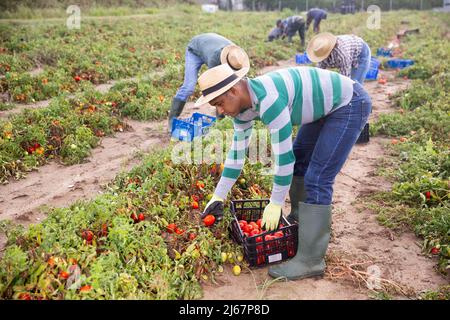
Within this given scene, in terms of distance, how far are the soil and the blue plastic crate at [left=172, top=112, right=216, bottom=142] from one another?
1.40ft

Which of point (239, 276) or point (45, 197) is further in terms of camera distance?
point (45, 197)

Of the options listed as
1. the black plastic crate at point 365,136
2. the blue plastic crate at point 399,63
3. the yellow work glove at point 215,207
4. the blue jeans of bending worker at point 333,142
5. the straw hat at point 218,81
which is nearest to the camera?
the straw hat at point 218,81

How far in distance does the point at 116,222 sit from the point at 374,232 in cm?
263

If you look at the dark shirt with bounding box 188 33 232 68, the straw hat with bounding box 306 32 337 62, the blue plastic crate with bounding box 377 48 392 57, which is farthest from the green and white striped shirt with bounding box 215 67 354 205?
the blue plastic crate with bounding box 377 48 392 57

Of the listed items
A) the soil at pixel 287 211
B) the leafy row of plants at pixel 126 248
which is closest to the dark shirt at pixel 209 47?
the soil at pixel 287 211

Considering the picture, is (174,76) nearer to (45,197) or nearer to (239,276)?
(45,197)

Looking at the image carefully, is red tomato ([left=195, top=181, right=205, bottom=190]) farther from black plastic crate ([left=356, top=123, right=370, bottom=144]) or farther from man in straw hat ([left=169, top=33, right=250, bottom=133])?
black plastic crate ([left=356, top=123, right=370, bottom=144])

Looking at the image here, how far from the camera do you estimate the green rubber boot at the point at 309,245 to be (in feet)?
11.0

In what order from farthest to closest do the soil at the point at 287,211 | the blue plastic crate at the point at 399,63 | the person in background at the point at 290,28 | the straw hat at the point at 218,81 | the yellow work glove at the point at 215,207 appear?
the person in background at the point at 290,28
the blue plastic crate at the point at 399,63
the yellow work glove at the point at 215,207
the soil at the point at 287,211
the straw hat at the point at 218,81

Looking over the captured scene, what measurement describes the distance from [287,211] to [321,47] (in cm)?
227

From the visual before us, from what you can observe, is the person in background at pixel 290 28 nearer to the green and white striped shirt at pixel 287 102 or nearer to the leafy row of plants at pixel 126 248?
the leafy row of plants at pixel 126 248

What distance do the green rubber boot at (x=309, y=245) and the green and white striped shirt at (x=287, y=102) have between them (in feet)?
0.88
